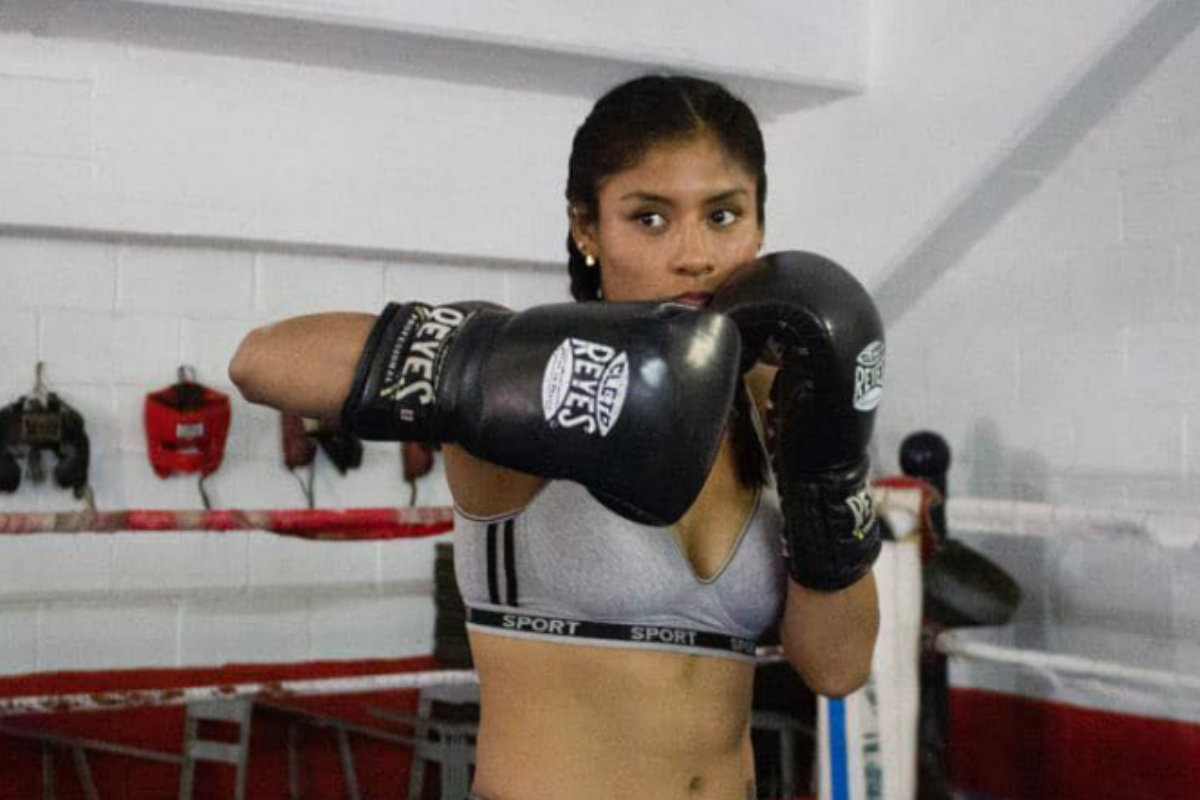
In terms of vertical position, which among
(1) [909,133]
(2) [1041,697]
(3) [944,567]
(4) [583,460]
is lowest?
(2) [1041,697]

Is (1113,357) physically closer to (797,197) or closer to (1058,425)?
(1058,425)

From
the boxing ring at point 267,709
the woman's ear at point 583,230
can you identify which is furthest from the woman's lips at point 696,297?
the boxing ring at point 267,709

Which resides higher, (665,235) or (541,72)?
(541,72)

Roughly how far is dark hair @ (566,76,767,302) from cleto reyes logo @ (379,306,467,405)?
0.48m

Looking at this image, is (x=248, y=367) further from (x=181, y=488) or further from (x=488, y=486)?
(x=181, y=488)

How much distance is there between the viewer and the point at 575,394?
3.11 ft

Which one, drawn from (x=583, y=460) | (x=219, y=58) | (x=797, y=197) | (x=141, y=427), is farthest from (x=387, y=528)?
(x=583, y=460)

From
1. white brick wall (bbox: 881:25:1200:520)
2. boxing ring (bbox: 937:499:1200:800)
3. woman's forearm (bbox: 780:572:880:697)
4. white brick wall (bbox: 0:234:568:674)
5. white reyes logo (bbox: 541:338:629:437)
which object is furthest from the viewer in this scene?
white brick wall (bbox: 0:234:568:674)

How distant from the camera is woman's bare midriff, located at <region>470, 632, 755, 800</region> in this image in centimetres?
130

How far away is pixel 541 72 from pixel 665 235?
2.38 metres

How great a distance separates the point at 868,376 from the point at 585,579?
1.04 feet

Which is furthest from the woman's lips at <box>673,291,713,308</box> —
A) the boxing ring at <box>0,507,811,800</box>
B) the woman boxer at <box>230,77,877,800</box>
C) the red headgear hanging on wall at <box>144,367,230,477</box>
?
the red headgear hanging on wall at <box>144,367,230,477</box>

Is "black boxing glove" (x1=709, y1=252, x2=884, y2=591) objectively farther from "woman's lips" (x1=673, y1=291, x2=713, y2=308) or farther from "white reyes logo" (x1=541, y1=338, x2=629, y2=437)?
"white reyes logo" (x1=541, y1=338, x2=629, y2=437)

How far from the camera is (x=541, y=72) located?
368 cm
